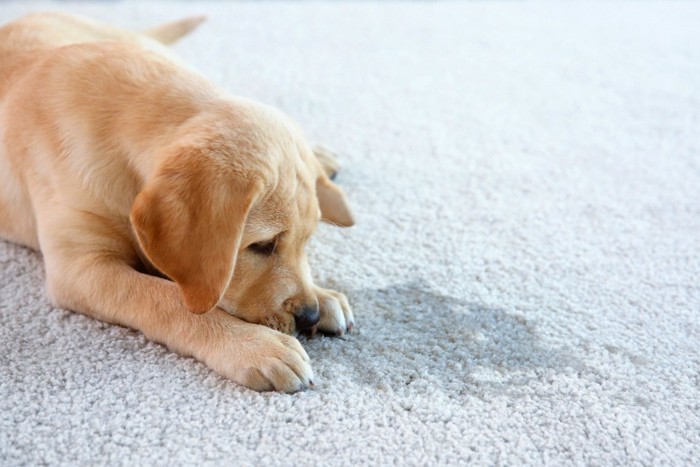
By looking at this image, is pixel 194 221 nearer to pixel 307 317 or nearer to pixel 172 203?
pixel 172 203

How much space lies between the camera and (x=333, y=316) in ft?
6.38

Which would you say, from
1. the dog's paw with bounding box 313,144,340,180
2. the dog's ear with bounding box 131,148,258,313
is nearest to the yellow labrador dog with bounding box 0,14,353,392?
the dog's ear with bounding box 131,148,258,313

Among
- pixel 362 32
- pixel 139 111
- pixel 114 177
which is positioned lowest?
pixel 362 32

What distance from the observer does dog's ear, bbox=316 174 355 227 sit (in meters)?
2.11

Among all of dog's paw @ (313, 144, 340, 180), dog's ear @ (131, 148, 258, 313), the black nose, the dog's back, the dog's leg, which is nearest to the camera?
dog's ear @ (131, 148, 258, 313)

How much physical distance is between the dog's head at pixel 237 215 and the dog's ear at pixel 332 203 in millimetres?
148

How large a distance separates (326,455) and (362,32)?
351 cm

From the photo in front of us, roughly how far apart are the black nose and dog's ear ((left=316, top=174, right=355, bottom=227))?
364 millimetres

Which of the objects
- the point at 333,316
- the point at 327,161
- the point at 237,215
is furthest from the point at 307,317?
the point at 327,161

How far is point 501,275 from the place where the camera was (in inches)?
90.1

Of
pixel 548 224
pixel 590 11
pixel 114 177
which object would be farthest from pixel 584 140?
pixel 590 11

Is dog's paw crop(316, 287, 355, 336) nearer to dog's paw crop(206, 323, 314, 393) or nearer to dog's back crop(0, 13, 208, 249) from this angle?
dog's paw crop(206, 323, 314, 393)

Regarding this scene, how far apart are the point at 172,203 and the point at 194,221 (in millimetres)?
58

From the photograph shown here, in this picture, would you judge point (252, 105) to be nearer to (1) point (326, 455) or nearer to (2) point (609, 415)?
(1) point (326, 455)
